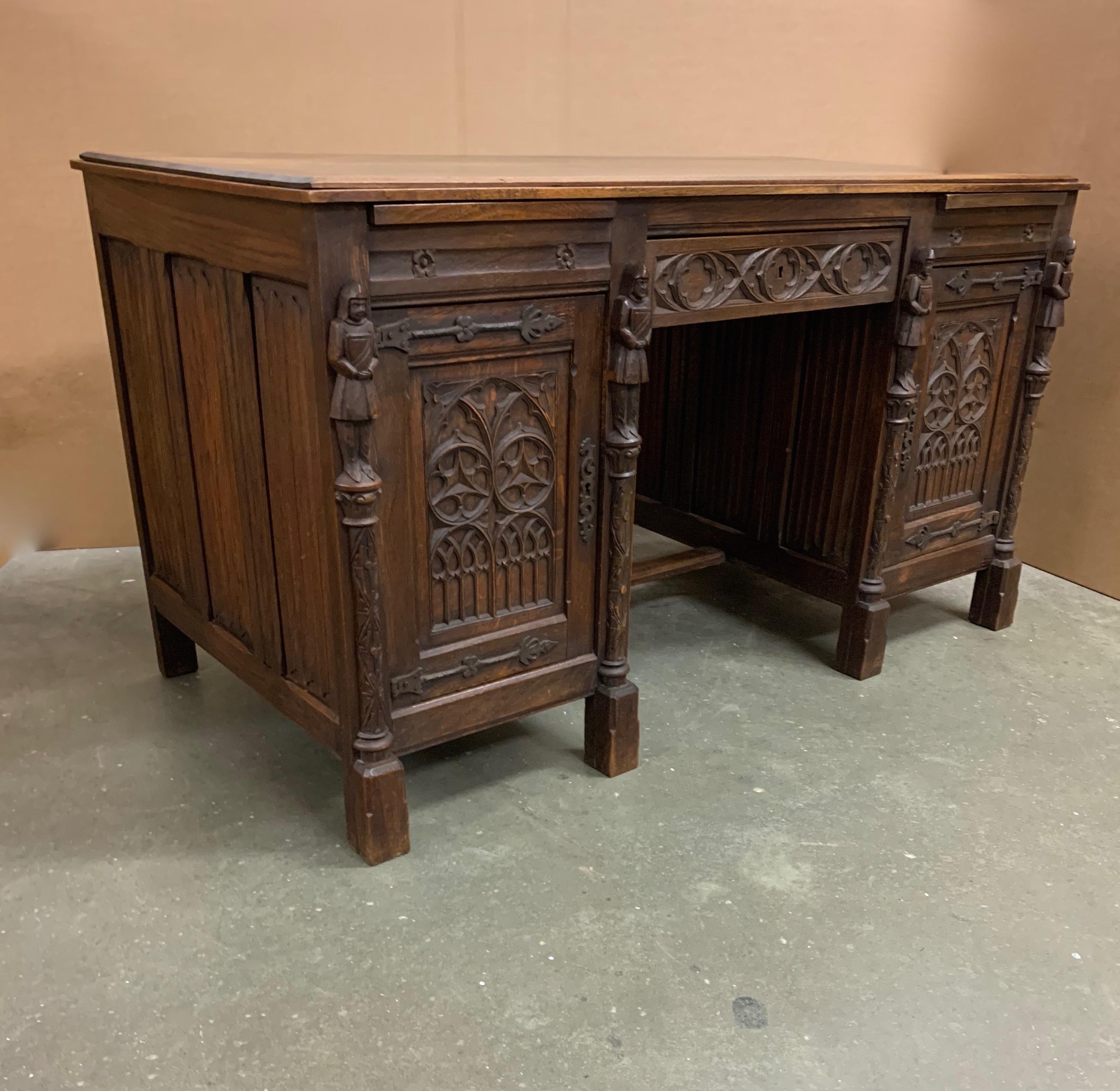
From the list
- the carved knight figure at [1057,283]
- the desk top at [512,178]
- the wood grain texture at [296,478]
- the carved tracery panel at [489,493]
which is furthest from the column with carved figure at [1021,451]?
the wood grain texture at [296,478]

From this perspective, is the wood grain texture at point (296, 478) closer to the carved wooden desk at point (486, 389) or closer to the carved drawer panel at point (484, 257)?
the carved wooden desk at point (486, 389)

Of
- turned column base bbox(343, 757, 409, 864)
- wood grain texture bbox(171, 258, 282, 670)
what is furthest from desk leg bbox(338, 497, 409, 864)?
wood grain texture bbox(171, 258, 282, 670)

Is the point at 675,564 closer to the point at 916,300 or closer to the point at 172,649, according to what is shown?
the point at 916,300

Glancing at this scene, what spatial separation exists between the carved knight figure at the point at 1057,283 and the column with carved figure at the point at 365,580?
80.2 inches

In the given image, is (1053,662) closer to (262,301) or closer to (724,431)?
(724,431)

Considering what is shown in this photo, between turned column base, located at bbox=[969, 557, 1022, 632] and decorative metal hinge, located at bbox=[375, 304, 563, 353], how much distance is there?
5.92ft

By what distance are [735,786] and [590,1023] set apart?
777 mm

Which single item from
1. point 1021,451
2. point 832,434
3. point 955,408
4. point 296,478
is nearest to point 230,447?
point 296,478

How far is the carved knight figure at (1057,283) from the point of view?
2.84m

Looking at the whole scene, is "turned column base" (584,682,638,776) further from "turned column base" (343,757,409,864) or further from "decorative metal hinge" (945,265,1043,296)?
"decorative metal hinge" (945,265,1043,296)

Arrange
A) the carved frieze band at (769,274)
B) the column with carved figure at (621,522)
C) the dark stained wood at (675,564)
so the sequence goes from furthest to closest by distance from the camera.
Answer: the dark stained wood at (675,564) → the carved frieze band at (769,274) → the column with carved figure at (621,522)

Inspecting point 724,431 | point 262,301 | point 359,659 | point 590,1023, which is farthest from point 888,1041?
point 724,431

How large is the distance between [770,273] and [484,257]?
2.48 ft

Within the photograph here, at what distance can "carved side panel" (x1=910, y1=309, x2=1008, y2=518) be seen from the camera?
276 centimetres
